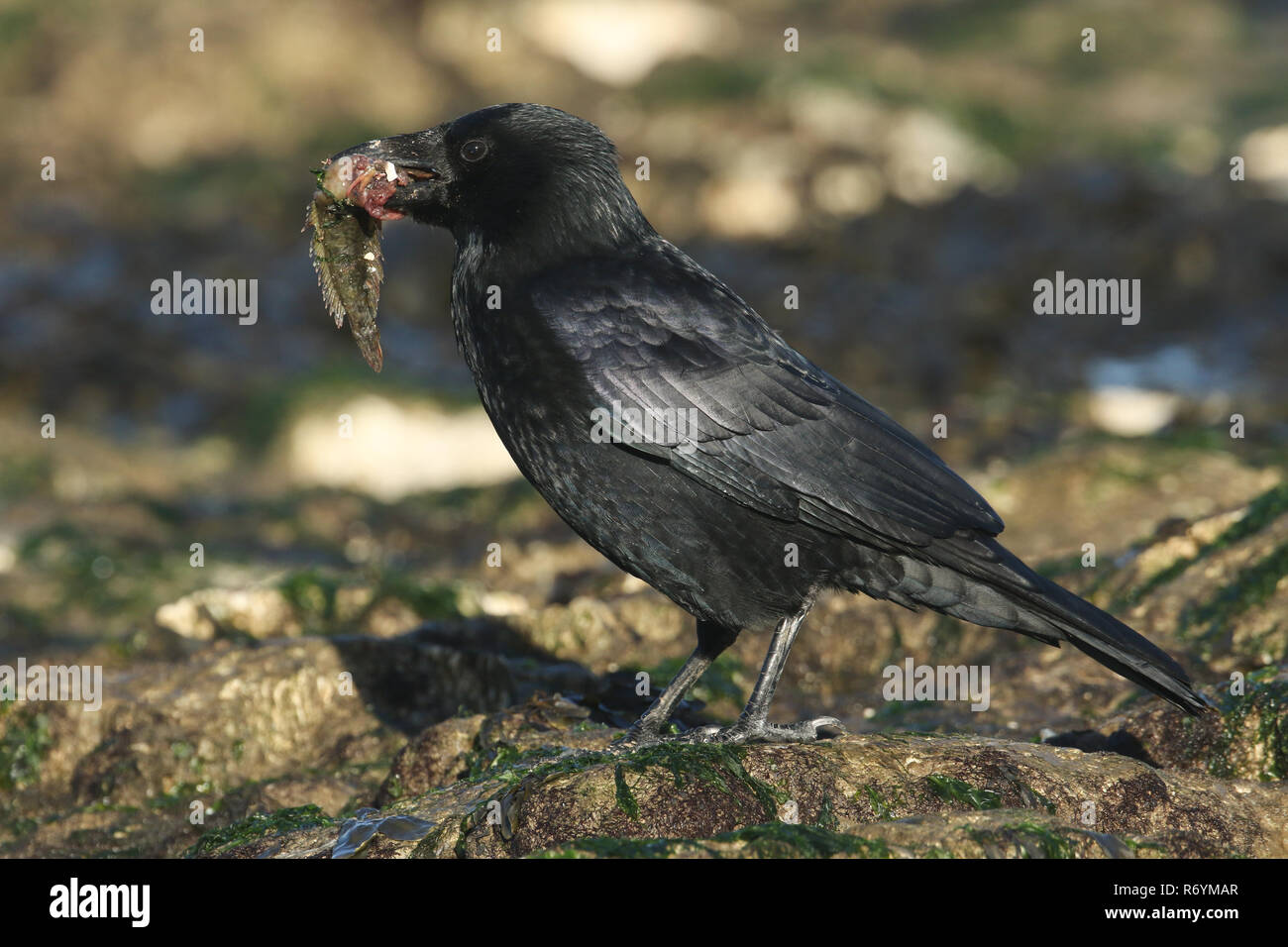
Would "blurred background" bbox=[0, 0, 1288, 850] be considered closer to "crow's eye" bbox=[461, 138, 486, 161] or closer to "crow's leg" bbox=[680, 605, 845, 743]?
"crow's leg" bbox=[680, 605, 845, 743]

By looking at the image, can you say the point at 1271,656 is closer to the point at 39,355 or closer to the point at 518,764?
the point at 518,764

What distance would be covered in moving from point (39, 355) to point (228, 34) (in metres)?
12.0

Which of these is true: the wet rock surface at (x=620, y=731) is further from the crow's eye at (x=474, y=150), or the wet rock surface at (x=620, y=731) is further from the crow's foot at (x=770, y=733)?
the crow's eye at (x=474, y=150)

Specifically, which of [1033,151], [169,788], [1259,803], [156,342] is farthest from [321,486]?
[1033,151]

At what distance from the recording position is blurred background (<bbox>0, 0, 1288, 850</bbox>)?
1063 centimetres

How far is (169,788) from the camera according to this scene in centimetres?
720

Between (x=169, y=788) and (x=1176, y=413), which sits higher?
(x=1176, y=413)

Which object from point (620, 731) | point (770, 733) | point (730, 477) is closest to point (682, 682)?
point (620, 731)

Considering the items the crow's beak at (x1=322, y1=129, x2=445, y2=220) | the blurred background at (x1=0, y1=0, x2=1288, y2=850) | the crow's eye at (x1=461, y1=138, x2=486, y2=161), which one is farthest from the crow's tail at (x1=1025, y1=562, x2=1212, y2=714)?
the crow's beak at (x1=322, y1=129, x2=445, y2=220)

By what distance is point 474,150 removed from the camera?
251 inches

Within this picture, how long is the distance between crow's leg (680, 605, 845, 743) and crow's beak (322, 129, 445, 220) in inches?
95.2

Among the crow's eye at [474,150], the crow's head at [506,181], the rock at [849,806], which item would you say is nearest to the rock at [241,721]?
the rock at [849,806]
